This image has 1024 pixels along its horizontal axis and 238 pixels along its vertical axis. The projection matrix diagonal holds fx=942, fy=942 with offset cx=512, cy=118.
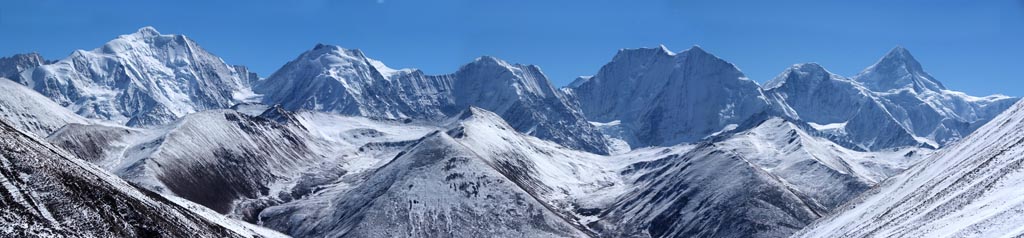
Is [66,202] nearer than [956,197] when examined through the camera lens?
Yes

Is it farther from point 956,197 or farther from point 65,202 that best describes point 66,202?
point 956,197

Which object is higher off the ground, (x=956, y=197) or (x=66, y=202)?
(x=66, y=202)

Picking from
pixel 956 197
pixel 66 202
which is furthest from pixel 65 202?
pixel 956 197

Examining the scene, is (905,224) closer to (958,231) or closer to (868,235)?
(868,235)

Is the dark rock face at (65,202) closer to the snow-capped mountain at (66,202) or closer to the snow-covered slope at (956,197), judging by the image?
the snow-capped mountain at (66,202)

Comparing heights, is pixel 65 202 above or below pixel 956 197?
above

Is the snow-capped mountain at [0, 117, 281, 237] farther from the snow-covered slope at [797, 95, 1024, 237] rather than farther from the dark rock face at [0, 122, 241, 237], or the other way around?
the snow-covered slope at [797, 95, 1024, 237]

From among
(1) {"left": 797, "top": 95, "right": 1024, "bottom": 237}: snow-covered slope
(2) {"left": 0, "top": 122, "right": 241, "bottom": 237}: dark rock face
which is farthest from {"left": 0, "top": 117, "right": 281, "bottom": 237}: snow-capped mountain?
(1) {"left": 797, "top": 95, "right": 1024, "bottom": 237}: snow-covered slope
